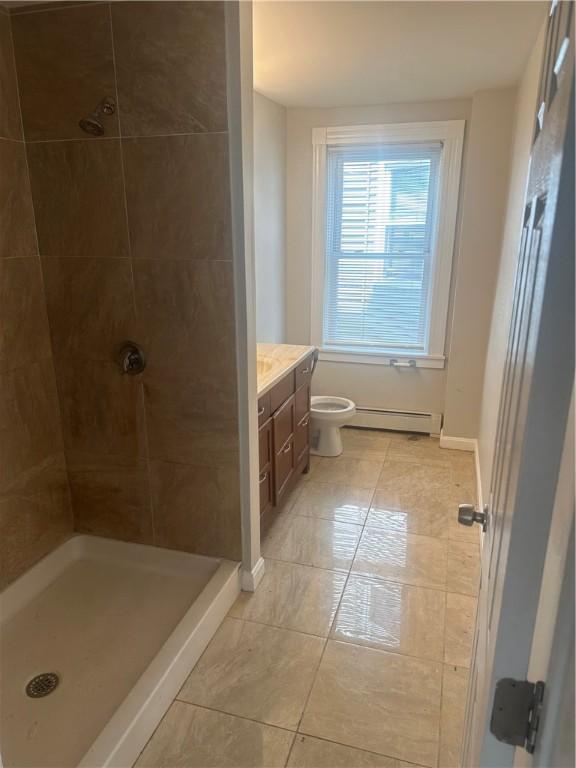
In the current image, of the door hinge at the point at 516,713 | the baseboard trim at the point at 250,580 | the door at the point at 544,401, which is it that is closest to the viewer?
the door at the point at 544,401

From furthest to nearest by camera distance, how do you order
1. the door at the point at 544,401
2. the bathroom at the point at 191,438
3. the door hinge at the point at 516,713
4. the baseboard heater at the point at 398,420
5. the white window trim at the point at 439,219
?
the baseboard heater at the point at 398,420 < the white window trim at the point at 439,219 < the bathroom at the point at 191,438 < the door hinge at the point at 516,713 < the door at the point at 544,401

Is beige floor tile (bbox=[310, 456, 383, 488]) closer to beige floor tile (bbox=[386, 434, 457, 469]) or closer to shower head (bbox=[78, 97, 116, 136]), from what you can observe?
beige floor tile (bbox=[386, 434, 457, 469])

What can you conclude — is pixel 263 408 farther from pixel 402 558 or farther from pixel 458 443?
pixel 458 443

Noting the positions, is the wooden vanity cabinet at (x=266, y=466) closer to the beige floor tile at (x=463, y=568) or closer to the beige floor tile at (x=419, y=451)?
the beige floor tile at (x=463, y=568)

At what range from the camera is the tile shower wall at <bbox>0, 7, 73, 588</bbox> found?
6.54 feet

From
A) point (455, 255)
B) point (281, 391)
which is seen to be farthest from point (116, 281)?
point (455, 255)

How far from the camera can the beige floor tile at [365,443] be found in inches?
151

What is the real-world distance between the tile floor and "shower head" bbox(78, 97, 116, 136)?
2046 millimetres

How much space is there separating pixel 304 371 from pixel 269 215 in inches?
51.2

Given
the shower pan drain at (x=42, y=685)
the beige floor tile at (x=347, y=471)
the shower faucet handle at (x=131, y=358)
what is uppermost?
the shower faucet handle at (x=131, y=358)

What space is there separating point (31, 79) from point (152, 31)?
0.56 metres

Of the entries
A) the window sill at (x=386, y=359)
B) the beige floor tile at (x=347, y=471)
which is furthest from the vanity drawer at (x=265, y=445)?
the window sill at (x=386, y=359)

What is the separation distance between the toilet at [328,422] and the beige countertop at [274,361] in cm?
57

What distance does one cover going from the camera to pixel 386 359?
13.5 ft
